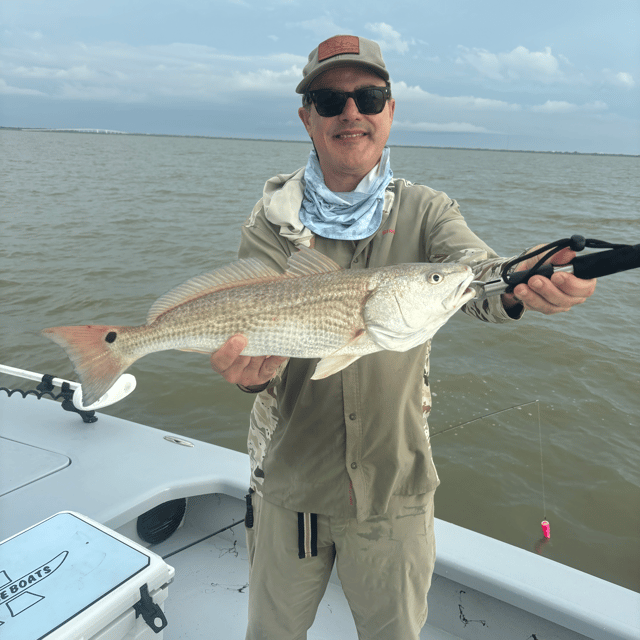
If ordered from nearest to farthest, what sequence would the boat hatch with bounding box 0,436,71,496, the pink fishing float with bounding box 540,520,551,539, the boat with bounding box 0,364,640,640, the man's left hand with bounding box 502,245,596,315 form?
the man's left hand with bounding box 502,245,596,315, the boat with bounding box 0,364,640,640, the boat hatch with bounding box 0,436,71,496, the pink fishing float with bounding box 540,520,551,539

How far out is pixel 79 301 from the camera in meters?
10.5

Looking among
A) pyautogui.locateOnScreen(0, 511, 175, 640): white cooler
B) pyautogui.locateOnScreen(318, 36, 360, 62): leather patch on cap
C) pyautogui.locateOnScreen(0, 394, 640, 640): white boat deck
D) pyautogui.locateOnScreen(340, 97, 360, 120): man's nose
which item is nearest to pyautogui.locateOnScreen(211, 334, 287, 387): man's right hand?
pyautogui.locateOnScreen(0, 511, 175, 640): white cooler

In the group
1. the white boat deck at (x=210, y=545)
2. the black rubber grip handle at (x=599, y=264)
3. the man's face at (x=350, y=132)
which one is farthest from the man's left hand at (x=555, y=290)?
the white boat deck at (x=210, y=545)

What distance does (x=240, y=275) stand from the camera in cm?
240

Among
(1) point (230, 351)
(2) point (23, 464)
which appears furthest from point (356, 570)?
(2) point (23, 464)

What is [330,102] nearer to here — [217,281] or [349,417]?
[217,281]

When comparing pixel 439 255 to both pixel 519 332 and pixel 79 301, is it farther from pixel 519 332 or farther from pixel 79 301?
pixel 79 301

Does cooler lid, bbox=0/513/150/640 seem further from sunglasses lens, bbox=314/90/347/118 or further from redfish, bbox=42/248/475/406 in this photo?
sunglasses lens, bbox=314/90/347/118

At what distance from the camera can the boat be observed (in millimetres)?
2607

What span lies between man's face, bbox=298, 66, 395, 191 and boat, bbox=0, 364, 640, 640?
2224 mm

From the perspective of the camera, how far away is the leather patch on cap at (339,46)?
8.28 ft

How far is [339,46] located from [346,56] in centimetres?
9

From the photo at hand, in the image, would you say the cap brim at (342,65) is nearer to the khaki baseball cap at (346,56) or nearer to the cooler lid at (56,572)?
the khaki baseball cap at (346,56)

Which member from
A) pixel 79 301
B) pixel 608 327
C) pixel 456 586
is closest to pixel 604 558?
pixel 456 586
